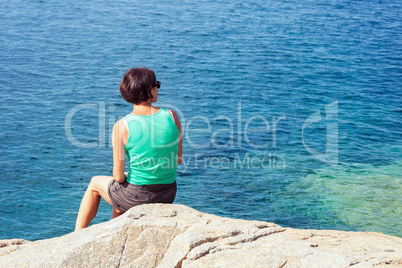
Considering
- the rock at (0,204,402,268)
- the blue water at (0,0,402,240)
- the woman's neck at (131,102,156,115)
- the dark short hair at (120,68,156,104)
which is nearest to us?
the rock at (0,204,402,268)

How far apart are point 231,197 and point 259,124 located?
3892mm

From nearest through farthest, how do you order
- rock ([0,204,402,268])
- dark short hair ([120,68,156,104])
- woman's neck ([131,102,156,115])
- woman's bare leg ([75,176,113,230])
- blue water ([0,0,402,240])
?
rock ([0,204,402,268]) → dark short hair ([120,68,156,104]) → woman's neck ([131,102,156,115]) → woman's bare leg ([75,176,113,230]) → blue water ([0,0,402,240])

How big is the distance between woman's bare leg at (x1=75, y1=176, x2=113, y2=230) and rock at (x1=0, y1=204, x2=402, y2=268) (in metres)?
0.45

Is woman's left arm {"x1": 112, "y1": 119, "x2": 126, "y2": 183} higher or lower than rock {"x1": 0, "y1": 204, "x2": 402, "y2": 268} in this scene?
higher

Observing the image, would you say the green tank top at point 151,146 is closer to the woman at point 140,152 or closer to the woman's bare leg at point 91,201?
the woman at point 140,152

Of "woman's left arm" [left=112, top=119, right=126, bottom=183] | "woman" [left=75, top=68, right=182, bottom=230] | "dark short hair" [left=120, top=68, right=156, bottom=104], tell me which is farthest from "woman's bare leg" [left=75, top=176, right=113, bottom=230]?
"dark short hair" [left=120, top=68, right=156, bottom=104]

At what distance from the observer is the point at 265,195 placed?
28.3ft

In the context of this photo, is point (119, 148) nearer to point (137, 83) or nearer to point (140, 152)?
point (140, 152)

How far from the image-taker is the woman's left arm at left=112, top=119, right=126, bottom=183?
4035mm

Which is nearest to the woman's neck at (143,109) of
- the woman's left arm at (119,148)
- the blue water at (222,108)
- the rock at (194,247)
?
the woman's left arm at (119,148)

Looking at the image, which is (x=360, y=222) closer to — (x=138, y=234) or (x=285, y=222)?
(x=285, y=222)

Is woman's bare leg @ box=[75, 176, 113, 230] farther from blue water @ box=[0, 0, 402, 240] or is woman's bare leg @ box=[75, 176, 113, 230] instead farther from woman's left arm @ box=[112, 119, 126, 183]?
blue water @ box=[0, 0, 402, 240]

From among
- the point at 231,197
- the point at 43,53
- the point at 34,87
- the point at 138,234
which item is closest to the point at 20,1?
the point at 43,53

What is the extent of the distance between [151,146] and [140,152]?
0.38ft
